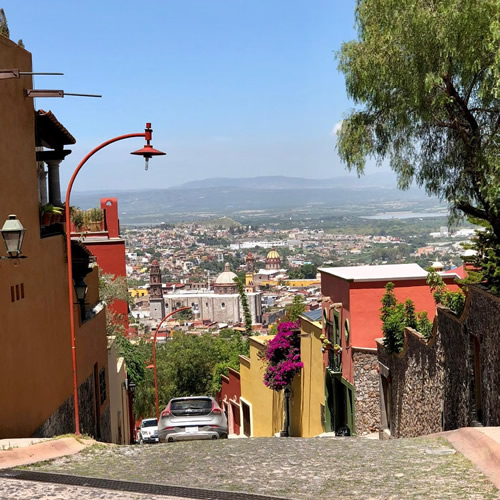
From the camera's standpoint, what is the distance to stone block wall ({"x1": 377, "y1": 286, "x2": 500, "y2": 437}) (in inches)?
489

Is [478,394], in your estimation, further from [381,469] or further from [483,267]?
[381,469]

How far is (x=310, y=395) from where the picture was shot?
27328mm

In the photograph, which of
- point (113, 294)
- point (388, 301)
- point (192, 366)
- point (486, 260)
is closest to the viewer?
point (486, 260)

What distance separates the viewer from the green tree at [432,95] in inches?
450

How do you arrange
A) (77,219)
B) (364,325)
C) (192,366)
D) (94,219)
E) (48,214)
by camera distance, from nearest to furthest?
1. (48,214)
2. (364,325)
3. (77,219)
4. (94,219)
5. (192,366)

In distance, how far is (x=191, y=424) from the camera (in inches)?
613

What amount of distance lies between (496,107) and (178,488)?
7632 mm

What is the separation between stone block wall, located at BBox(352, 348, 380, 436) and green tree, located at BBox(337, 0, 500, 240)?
9.41m

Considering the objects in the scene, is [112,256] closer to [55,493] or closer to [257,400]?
[257,400]

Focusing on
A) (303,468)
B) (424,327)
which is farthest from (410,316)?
(303,468)

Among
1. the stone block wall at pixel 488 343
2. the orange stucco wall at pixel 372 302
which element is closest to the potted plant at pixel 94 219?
the orange stucco wall at pixel 372 302

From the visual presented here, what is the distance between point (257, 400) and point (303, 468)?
24901mm

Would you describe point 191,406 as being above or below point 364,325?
below

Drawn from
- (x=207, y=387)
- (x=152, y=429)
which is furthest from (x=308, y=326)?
(x=207, y=387)
